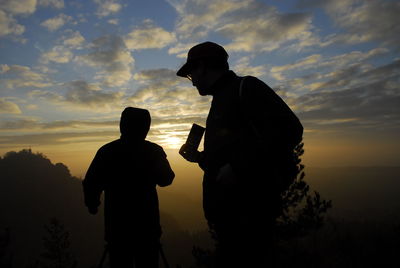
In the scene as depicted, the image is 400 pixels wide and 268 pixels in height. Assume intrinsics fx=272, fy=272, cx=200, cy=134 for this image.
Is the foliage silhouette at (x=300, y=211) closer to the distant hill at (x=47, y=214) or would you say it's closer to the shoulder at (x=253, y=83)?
the shoulder at (x=253, y=83)

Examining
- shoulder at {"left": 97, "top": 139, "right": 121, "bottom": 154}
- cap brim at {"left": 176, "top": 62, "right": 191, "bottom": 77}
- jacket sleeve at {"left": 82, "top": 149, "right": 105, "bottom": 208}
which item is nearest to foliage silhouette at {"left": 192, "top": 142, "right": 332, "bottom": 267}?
jacket sleeve at {"left": 82, "top": 149, "right": 105, "bottom": 208}

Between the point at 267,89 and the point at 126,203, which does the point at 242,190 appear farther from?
the point at 126,203

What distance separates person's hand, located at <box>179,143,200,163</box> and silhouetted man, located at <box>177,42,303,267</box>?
0.16 meters

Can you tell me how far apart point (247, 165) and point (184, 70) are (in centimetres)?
128

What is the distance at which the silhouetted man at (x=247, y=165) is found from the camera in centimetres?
193

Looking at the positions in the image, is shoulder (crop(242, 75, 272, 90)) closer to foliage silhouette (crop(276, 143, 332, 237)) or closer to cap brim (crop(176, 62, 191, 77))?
cap brim (crop(176, 62, 191, 77))

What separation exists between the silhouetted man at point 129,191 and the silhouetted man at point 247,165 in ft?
5.76

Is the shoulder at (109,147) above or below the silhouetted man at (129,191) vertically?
above

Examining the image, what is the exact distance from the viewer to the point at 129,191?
381cm

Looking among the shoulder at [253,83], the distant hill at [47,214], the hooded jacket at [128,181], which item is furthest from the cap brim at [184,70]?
the distant hill at [47,214]

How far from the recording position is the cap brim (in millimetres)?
2617

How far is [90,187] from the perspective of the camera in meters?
3.88

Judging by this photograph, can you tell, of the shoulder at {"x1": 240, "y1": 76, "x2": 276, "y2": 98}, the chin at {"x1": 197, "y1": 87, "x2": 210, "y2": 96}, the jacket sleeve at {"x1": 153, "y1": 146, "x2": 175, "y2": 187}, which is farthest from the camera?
the jacket sleeve at {"x1": 153, "y1": 146, "x2": 175, "y2": 187}

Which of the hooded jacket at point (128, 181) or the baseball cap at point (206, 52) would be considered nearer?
the baseball cap at point (206, 52)
